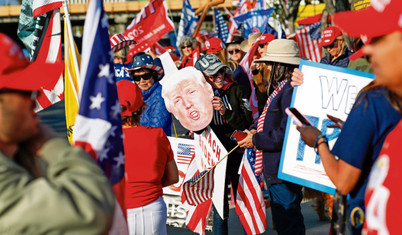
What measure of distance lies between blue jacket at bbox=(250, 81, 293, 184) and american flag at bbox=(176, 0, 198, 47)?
32.0 ft

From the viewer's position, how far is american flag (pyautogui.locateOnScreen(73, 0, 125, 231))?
227 cm

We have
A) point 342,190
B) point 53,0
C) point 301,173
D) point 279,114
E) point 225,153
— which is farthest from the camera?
point 53,0

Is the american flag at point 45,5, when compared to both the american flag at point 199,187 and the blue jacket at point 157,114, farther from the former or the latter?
the american flag at point 199,187

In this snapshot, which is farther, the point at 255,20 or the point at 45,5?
the point at 255,20

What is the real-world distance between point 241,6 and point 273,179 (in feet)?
42.0

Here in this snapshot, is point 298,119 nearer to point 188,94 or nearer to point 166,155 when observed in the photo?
point 166,155

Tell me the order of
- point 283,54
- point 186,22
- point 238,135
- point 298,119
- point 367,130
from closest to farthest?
point 367,130 → point 298,119 → point 283,54 → point 238,135 → point 186,22

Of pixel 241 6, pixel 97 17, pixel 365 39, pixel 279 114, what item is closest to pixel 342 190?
pixel 365 39

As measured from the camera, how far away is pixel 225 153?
5.18 m

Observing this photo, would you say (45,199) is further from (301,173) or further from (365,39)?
(301,173)

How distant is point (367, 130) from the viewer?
231 cm

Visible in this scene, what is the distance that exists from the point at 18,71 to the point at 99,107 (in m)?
0.75

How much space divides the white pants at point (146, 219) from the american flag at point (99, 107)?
4.53ft

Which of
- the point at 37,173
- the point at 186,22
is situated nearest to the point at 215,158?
the point at 37,173
